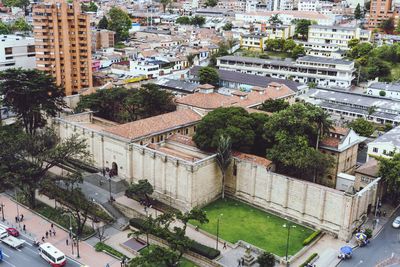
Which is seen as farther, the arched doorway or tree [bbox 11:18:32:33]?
tree [bbox 11:18:32:33]

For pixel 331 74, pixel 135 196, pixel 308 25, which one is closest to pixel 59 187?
pixel 135 196

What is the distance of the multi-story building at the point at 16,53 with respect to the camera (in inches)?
4705

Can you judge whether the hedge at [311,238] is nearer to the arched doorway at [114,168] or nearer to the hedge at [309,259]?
the hedge at [309,259]

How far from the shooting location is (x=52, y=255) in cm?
4806

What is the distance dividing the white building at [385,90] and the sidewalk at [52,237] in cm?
8666

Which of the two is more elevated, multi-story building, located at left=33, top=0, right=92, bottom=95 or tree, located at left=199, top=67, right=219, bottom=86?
multi-story building, located at left=33, top=0, right=92, bottom=95

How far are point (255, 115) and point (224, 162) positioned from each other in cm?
1084

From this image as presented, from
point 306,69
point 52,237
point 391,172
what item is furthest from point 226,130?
point 306,69

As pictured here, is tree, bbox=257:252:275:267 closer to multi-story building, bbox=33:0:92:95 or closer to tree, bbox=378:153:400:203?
tree, bbox=378:153:400:203

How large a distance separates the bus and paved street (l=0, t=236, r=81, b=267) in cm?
76

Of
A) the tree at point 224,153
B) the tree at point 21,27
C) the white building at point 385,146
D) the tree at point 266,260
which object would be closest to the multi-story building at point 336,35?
the white building at point 385,146

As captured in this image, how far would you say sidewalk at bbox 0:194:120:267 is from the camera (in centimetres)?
5009

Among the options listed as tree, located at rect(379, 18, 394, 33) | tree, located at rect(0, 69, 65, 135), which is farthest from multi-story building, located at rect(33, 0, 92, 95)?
tree, located at rect(379, 18, 394, 33)

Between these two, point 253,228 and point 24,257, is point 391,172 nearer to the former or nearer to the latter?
point 253,228
